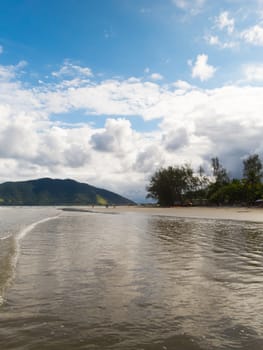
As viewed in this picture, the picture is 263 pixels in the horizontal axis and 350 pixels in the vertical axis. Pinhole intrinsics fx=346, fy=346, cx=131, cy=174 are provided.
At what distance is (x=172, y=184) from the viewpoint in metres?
160

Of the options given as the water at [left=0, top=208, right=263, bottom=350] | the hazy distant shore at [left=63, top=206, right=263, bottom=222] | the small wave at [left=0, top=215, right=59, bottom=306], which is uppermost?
the hazy distant shore at [left=63, top=206, right=263, bottom=222]

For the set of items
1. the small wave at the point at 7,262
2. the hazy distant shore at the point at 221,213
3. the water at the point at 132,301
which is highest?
the hazy distant shore at the point at 221,213

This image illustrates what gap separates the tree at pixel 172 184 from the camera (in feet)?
523

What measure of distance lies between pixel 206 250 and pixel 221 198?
422 ft

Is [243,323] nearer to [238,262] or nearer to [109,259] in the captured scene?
[238,262]

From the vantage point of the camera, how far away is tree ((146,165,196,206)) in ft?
523

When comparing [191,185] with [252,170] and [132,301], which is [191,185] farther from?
[132,301]

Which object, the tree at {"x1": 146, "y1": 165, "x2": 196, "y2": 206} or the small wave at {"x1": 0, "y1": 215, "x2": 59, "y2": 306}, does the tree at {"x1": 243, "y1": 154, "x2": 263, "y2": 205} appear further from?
the small wave at {"x1": 0, "y1": 215, "x2": 59, "y2": 306}

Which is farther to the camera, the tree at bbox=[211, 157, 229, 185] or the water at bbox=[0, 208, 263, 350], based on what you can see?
the tree at bbox=[211, 157, 229, 185]

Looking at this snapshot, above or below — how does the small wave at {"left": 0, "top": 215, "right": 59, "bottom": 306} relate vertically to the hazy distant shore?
below

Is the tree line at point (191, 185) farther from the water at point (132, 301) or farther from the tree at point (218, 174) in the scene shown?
the water at point (132, 301)

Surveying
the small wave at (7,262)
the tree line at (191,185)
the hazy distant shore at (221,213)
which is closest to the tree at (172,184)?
the tree line at (191,185)

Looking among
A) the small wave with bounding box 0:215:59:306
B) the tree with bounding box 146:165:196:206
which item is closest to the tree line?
the tree with bounding box 146:165:196:206

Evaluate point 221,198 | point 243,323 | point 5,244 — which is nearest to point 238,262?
point 243,323
